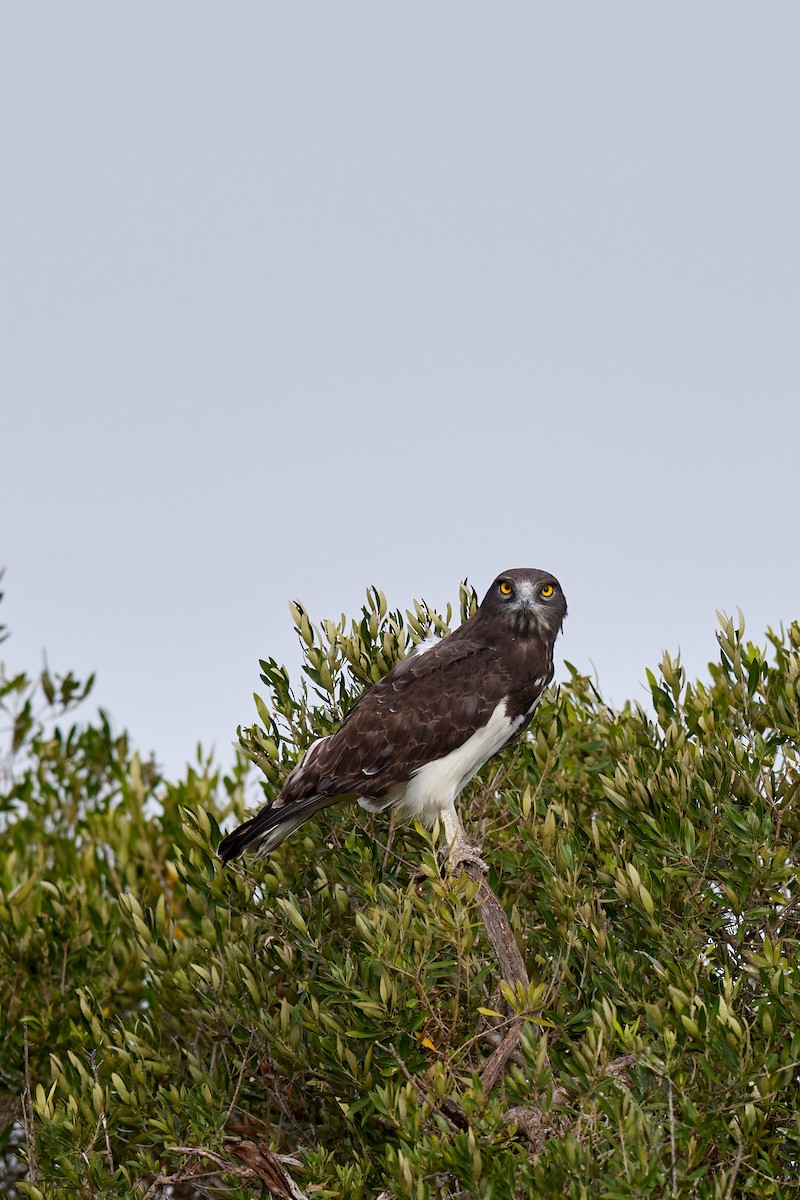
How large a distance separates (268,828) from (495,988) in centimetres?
185

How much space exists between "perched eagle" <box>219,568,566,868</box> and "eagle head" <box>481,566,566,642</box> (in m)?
0.02

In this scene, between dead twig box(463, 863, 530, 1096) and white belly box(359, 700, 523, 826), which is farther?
white belly box(359, 700, 523, 826)

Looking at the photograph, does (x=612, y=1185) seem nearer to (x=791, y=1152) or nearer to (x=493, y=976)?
(x=791, y=1152)

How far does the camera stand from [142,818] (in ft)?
54.5

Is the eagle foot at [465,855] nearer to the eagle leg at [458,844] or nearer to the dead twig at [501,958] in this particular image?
the eagle leg at [458,844]

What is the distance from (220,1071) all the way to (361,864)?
1904 millimetres

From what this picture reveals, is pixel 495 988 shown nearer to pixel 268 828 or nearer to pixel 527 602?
pixel 268 828

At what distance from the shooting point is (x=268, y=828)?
911 cm

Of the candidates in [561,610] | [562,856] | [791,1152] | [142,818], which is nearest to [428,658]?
[561,610]

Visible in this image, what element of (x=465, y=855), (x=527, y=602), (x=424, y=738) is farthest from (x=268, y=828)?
(x=527, y=602)

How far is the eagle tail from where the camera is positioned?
909 cm

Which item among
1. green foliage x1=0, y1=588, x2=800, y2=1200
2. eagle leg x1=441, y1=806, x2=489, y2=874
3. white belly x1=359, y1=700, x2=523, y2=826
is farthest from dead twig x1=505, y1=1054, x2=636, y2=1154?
white belly x1=359, y1=700, x2=523, y2=826

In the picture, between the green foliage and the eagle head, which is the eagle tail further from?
the eagle head

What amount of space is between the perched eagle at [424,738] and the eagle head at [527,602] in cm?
2
